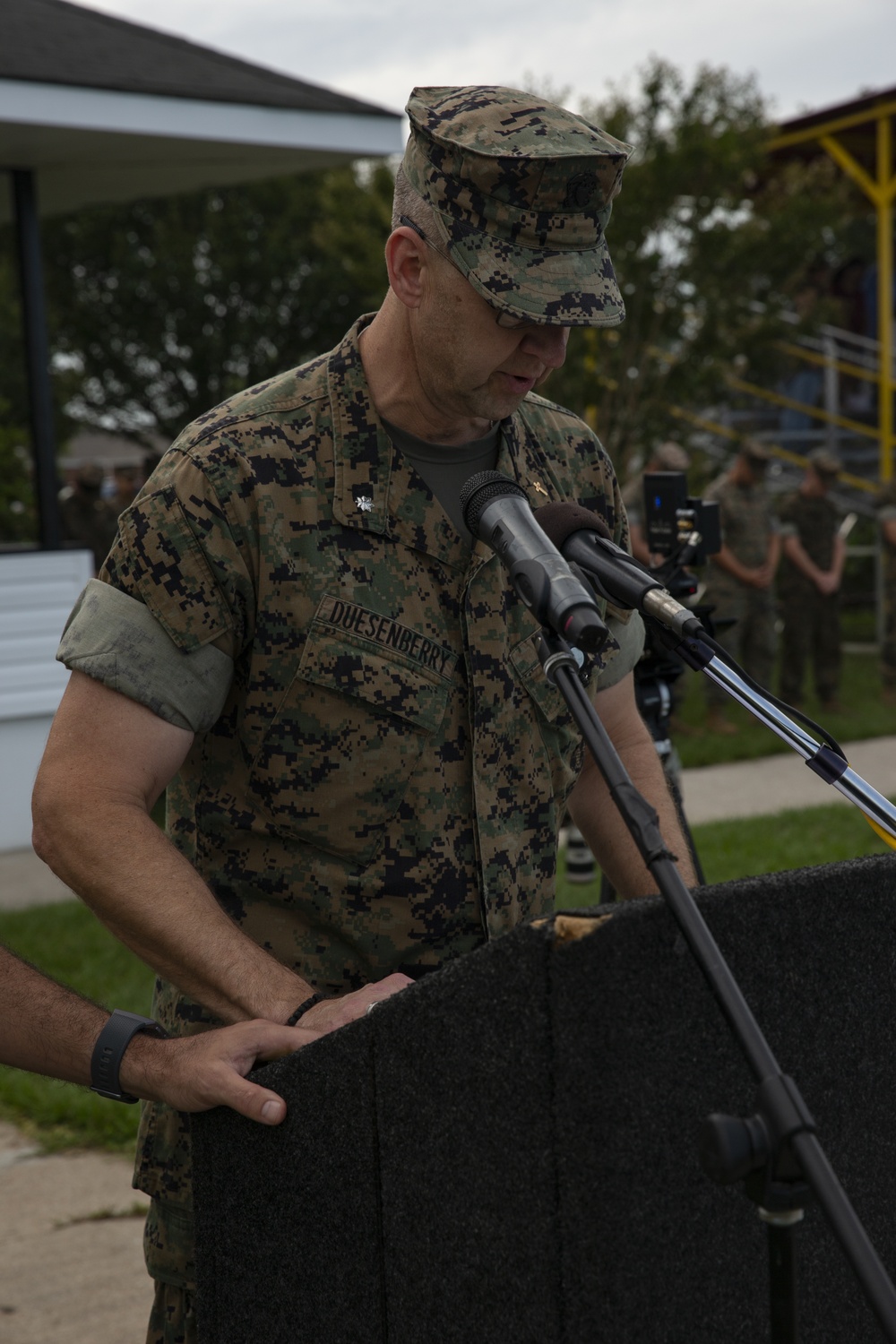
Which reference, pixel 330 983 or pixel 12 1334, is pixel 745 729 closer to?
pixel 12 1334

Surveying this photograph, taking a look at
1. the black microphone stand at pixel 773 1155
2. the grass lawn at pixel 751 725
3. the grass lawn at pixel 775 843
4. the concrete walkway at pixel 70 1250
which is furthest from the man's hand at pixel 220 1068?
the grass lawn at pixel 751 725

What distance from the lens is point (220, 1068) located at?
1.48m

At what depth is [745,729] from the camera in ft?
33.7

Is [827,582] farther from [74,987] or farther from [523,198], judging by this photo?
[523,198]

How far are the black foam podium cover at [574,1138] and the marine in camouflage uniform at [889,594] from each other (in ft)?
33.0

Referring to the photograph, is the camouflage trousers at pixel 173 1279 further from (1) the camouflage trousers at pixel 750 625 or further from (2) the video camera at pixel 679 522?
(1) the camouflage trousers at pixel 750 625

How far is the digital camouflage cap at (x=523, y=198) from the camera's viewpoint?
1718mm

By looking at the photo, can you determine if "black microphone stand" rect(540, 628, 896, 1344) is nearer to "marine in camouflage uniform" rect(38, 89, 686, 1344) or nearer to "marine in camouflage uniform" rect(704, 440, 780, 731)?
"marine in camouflage uniform" rect(38, 89, 686, 1344)

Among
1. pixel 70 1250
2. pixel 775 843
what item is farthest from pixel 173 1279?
pixel 775 843

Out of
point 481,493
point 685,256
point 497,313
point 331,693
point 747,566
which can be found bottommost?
point 747,566

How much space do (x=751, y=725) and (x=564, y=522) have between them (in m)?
9.17

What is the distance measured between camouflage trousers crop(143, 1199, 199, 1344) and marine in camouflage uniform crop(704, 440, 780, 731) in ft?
27.6

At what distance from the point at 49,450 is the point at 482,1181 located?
760cm

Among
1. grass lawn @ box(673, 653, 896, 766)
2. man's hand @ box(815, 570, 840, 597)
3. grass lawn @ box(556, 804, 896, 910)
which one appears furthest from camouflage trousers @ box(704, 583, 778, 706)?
grass lawn @ box(556, 804, 896, 910)
